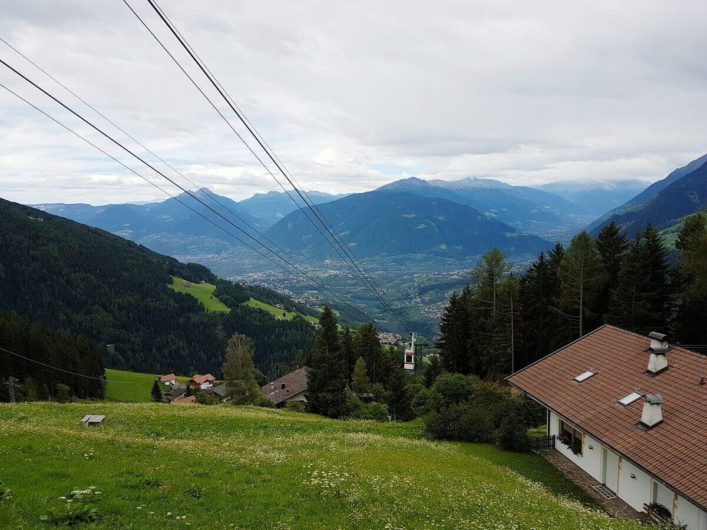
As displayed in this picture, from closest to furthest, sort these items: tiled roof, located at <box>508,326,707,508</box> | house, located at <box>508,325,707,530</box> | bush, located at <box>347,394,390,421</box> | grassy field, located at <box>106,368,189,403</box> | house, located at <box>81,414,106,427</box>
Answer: house, located at <box>508,325,707,530</box>
tiled roof, located at <box>508,326,707,508</box>
house, located at <box>81,414,106,427</box>
bush, located at <box>347,394,390,421</box>
grassy field, located at <box>106,368,189,403</box>

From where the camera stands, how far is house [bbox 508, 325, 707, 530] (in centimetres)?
1923

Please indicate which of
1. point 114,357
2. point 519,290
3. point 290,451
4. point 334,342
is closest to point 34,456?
point 290,451

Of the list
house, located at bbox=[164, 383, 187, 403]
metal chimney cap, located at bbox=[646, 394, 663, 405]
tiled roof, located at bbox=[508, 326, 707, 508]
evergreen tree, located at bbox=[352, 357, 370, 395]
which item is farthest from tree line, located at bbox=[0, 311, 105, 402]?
metal chimney cap, located at bbox=[646, 394, 663, 405]

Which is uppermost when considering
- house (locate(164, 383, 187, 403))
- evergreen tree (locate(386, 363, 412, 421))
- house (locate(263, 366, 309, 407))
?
evergreen tree (locate(386, 363, 412, 421))

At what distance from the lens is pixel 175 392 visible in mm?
144500

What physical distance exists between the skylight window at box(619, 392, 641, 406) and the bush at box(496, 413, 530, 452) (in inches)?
295

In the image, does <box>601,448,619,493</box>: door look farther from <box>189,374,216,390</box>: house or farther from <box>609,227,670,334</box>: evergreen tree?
<box>189,374,216,390</box>: house

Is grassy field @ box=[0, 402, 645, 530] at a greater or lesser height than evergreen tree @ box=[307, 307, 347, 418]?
greater

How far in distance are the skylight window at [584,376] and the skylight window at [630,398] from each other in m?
4.14

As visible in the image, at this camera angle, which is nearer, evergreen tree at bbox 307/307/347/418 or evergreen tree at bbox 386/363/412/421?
evergreen tree at bbox 307/307/347/418

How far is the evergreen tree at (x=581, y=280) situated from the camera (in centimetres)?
4978

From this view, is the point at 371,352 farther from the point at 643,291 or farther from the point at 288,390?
the point at 643,291

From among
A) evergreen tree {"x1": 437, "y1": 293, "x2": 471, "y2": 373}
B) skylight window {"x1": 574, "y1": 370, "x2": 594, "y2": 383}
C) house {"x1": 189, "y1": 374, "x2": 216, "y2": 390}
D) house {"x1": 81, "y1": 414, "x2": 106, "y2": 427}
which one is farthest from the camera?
house {"x1": 189, "y1": 374, "x2": 216, "y2": 390}

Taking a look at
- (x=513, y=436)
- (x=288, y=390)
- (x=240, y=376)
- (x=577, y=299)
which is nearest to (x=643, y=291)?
(x=577, y=299)
